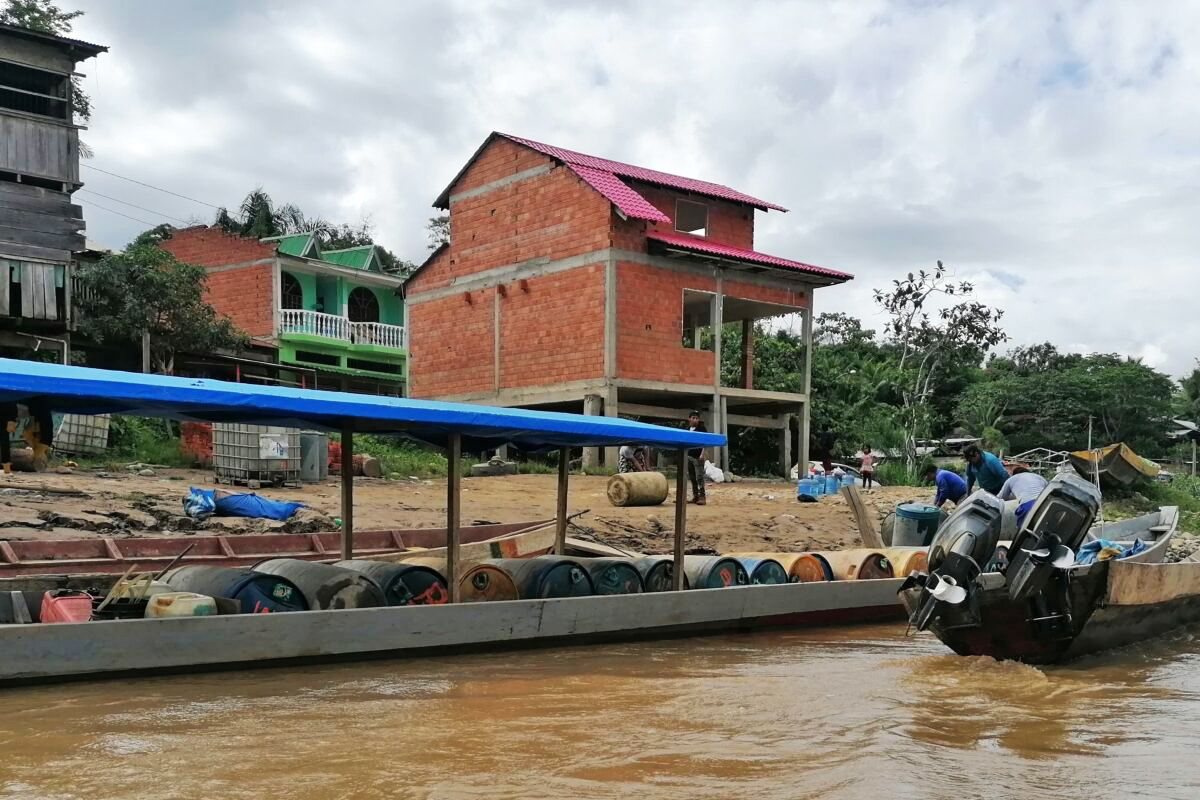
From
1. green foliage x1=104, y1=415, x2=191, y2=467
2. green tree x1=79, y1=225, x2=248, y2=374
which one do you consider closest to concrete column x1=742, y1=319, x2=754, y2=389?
green tree x1=79, y1=225, x2=248, y2=374

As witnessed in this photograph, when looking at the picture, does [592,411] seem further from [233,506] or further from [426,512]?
[233,506]

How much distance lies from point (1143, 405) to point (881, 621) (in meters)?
36.7

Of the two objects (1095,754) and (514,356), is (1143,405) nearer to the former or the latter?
(514,356)

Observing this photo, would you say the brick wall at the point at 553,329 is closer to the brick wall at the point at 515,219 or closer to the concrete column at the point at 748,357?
the brick wall at the point at 515,219

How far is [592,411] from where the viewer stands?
21578mm

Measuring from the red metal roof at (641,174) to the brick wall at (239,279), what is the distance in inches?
346

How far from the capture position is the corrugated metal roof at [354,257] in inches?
1292

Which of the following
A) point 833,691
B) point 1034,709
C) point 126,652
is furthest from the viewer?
point 833,691

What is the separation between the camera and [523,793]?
4883 millimetres

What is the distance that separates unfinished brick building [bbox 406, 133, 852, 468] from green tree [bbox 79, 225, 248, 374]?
5.01 meters

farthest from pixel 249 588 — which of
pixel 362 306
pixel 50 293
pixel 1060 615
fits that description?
pixel 362 306

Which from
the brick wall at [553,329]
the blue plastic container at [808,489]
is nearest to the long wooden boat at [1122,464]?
the blue plastic container at [808,489]

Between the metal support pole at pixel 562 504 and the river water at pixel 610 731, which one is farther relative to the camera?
the metal support pole at pixel 562 504

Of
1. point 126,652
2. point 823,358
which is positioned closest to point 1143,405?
point 823,358
